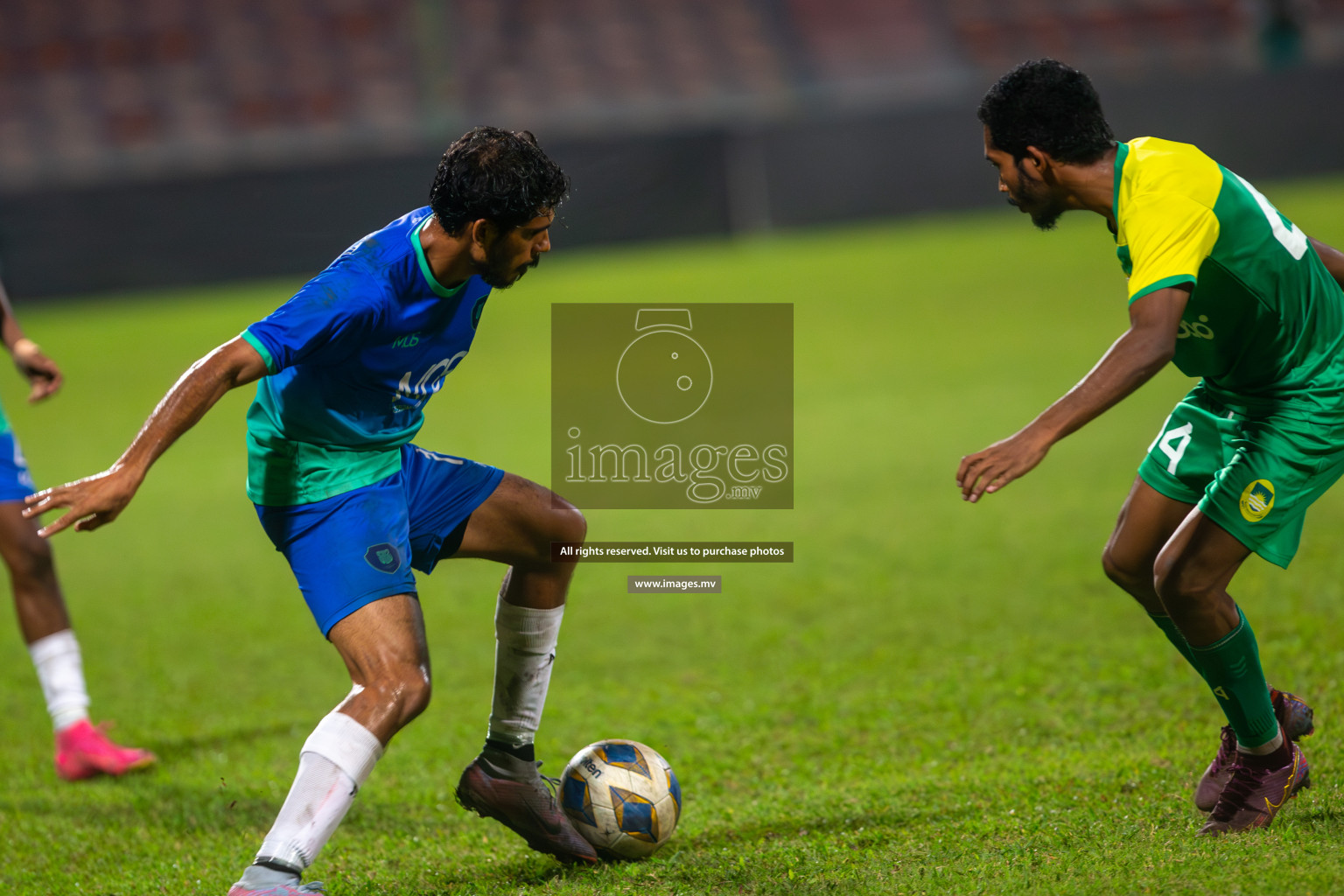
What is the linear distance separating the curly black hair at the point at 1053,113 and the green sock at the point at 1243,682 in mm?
1301

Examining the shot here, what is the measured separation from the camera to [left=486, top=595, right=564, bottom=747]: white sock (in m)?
3.78

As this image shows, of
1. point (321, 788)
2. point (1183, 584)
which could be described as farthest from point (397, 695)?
point (1183, 584)

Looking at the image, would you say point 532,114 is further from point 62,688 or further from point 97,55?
point 62,688

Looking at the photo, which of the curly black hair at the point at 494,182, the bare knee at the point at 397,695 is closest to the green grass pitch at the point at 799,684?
the bare knee at the point at 397,695

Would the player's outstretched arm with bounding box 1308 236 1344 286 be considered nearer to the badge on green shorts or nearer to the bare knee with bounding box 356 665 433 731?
the badge on green shorts

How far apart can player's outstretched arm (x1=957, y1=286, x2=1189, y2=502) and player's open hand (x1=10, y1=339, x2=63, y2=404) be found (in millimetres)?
3641

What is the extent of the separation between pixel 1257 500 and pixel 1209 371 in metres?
0.37

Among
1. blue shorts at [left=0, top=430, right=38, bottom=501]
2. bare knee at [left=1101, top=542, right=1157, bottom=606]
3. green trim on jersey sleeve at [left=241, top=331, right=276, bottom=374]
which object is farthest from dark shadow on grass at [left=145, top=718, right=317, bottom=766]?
bare knee at [left=1101, top=542, right=1157, bottom=606]

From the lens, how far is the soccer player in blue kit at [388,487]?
3037 millimetres

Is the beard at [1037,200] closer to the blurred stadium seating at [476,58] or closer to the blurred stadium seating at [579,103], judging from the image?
the blurred stadium seating at [579,103]

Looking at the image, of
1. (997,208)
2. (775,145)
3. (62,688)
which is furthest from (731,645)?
(997,208)

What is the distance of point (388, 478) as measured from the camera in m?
3.58

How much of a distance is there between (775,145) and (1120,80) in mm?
4535

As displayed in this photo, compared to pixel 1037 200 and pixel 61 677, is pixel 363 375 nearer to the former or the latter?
pixel 1037 200
